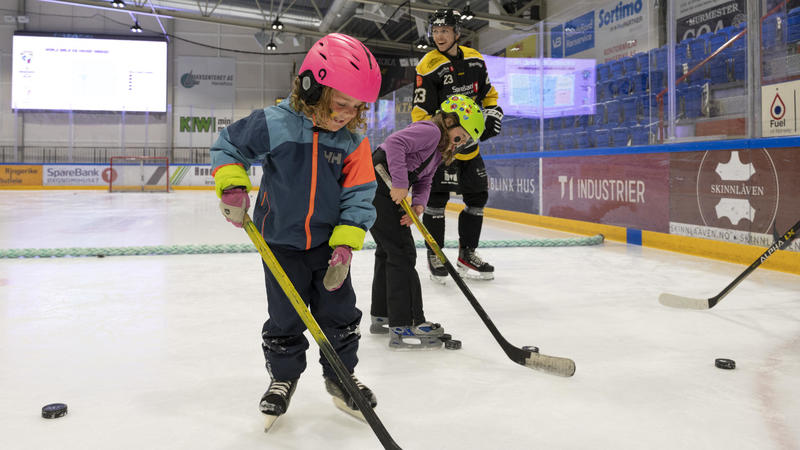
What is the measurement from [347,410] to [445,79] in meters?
2.53

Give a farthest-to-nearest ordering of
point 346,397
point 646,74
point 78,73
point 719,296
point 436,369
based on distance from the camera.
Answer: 1. point 78,73
2. point 646,74
3. point 719,296
4. point 436,369
5. point 346,397

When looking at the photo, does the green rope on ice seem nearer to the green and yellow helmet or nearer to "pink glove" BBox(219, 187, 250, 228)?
the green and yellow helmet

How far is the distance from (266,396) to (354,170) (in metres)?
0.58

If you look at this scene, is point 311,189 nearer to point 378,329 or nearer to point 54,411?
point 54,411

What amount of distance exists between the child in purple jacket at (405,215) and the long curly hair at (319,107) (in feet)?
2.28

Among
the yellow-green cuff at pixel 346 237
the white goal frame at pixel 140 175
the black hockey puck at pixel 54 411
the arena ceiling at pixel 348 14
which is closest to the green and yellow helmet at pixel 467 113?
the yellow-green cuff at pixel 346 237

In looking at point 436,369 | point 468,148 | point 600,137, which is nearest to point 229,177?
point 436,369

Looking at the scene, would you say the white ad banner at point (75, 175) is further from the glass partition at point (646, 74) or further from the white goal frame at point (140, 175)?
the glass partition at point (646, 74)

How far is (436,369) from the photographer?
6.18 feet

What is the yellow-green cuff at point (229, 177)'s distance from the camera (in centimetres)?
137

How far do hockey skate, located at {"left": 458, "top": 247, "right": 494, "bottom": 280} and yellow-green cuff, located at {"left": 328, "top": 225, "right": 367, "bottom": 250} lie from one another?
213cm

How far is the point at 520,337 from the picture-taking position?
2273 mm

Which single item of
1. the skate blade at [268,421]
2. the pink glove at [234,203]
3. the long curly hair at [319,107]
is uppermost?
the long curly hair at [319,107]

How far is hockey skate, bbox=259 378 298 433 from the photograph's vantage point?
1.41 m
